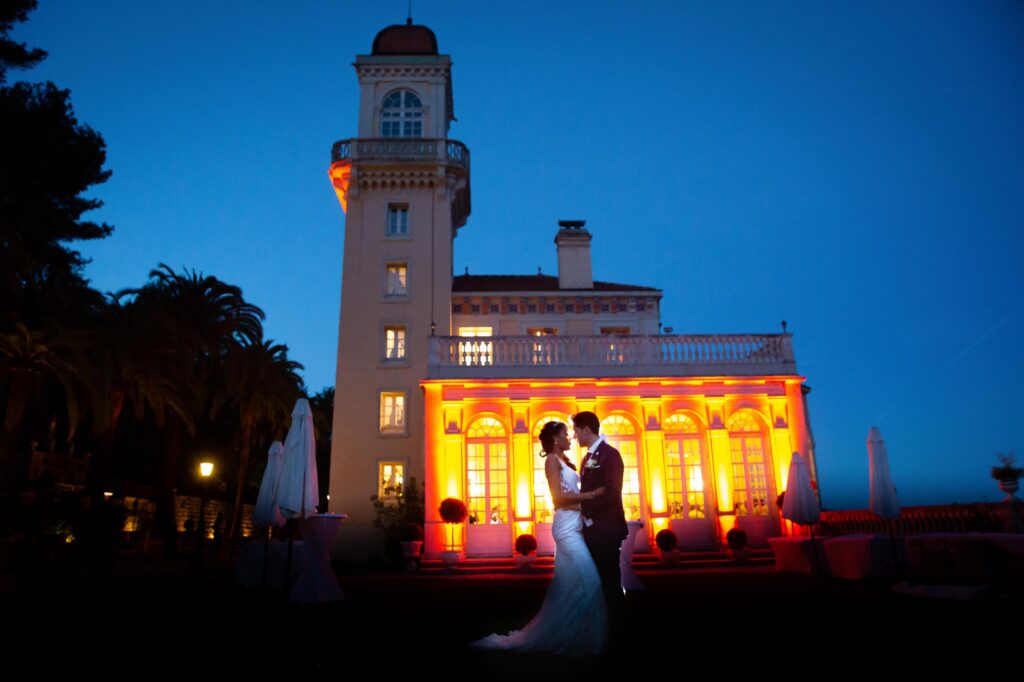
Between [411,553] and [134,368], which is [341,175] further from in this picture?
[411,553]

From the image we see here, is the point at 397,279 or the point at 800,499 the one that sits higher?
the point at 397,279

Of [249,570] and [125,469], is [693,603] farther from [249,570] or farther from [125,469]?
[125,469]

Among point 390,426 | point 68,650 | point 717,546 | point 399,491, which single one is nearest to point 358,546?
point 399,491

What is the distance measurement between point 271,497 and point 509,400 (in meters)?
9.49

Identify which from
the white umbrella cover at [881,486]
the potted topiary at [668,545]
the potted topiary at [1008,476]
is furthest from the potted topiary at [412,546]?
the potted topiary at [1008,476]

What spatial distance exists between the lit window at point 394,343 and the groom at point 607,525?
19.9 m

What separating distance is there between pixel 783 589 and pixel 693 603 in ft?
8.89

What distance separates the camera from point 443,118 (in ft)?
92.1

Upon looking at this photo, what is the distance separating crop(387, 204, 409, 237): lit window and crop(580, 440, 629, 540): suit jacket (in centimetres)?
2225

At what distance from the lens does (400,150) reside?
27.0 meters

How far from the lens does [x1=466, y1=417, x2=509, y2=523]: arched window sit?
19.6 m

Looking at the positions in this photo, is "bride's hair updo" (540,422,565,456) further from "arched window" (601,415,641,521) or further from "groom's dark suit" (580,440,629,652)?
"arched window" (601,415,641,521)

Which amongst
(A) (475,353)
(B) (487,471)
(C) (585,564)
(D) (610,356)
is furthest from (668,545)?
(C) (585,564)

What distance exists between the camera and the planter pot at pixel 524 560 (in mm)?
17859
